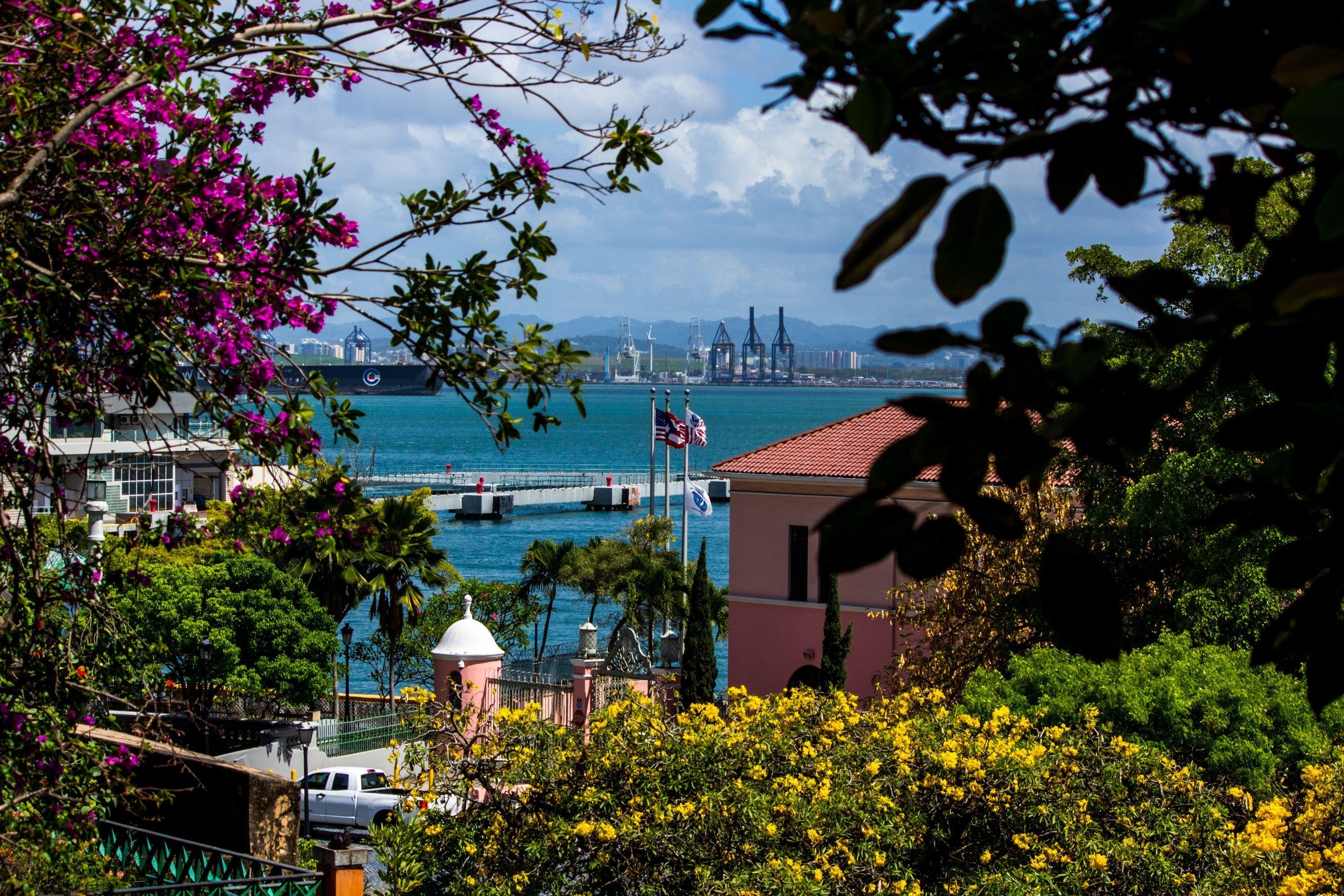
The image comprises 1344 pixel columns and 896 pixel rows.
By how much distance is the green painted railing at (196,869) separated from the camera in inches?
290

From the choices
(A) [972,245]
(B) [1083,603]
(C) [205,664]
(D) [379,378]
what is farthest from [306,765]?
(D) [379,378]

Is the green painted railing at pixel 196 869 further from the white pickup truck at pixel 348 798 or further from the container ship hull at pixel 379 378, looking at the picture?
the container ship hull at pixel 379 378

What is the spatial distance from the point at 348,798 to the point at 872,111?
2247 cm

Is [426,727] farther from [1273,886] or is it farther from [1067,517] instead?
[1067,517]

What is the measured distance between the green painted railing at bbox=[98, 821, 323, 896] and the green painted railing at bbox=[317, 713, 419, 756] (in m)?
16.9

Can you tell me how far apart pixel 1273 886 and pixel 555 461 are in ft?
455

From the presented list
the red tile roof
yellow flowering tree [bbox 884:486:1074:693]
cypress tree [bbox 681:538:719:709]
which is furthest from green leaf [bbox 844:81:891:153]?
the red tile roof

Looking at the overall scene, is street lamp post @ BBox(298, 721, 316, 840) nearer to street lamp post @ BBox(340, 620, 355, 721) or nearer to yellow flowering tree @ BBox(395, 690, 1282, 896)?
street lamp post @ BBox(340, 620, 355, 721)

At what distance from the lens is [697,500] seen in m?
31.5

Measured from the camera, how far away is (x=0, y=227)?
5223 mm

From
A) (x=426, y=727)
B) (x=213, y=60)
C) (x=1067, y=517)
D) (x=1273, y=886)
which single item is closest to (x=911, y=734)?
(x=1273, y=886)

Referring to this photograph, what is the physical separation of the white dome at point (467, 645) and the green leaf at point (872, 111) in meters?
21.0

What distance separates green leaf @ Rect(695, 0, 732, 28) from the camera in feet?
4.46

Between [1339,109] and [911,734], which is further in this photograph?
[911,734]
